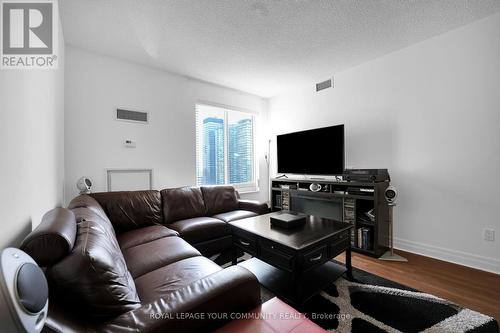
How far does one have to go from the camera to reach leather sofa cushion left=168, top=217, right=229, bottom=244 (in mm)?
2318

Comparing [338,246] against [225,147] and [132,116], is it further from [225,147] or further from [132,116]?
[132,116]

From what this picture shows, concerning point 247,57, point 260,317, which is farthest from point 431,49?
point 260,317

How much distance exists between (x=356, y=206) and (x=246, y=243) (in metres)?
1.66

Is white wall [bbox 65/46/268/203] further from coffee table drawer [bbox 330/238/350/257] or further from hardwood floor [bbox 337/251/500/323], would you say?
hardwood floor [bbox 337/251/500/323]

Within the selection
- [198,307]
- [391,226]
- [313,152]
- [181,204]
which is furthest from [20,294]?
[313,152]

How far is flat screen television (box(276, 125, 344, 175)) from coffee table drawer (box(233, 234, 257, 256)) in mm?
1770

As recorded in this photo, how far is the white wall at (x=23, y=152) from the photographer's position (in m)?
0.89

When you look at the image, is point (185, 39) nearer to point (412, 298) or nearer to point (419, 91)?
point (419, 91)

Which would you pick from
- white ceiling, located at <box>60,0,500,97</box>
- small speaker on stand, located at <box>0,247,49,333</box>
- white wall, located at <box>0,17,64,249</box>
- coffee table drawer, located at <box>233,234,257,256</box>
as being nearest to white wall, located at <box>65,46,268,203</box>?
white ceiling, located at <box>60,0,500,97</box>

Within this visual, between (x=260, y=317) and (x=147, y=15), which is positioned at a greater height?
(x=147, y=15)

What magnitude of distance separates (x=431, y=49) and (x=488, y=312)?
8.92 ft

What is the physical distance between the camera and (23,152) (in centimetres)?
109

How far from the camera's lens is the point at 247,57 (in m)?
2.91

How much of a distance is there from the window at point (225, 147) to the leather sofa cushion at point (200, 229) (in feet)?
4.48
